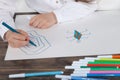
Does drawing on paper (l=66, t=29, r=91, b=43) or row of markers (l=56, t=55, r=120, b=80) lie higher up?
drawing on paper (l=66, t=29, r=91, b=43)

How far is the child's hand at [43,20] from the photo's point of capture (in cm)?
92

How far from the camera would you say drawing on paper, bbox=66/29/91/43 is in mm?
822

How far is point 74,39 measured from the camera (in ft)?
2.69

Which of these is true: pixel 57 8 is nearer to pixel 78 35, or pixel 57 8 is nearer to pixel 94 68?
pixel 78 35

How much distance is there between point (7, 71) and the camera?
28.4 inches

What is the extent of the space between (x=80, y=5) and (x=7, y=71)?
1.40 ft

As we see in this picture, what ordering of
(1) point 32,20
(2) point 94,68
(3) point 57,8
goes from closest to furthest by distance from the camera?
(2) point 94,68
(1) point 32,20
(3) point 57,8

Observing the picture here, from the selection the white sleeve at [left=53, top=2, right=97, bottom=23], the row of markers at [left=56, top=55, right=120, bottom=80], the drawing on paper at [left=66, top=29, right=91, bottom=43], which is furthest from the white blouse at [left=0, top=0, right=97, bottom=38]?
the row of markers at [left=56, top=55, right=120, bottom=80]

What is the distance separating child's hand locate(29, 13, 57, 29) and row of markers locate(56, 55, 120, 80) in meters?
0.25

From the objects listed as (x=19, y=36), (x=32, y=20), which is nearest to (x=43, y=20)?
(x=32, y=20)

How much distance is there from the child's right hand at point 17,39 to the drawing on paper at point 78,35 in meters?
0.14

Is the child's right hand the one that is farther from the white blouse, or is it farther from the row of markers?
the row of markers

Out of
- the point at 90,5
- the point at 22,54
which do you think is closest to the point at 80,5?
the point at 90,5

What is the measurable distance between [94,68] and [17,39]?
0.94ft
